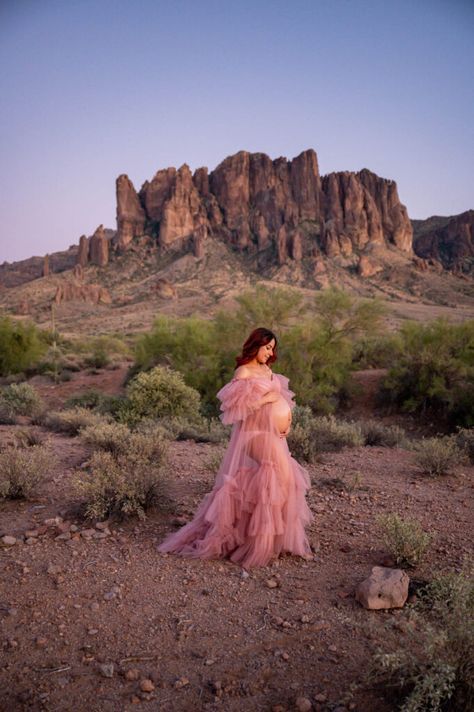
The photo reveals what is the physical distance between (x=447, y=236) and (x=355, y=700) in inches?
5119

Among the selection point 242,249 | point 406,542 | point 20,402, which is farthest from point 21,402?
point 242,249

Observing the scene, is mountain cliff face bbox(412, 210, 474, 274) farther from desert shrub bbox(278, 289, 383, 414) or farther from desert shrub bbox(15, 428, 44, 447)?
desert shrub bbox(15, 428, 44, 447)

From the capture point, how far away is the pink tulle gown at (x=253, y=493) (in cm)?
400

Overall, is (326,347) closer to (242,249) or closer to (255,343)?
(255,343)

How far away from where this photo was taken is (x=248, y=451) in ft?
13.6

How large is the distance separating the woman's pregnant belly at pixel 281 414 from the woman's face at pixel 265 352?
397 millimetres

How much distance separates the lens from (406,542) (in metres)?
3.97

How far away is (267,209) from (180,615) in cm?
10859

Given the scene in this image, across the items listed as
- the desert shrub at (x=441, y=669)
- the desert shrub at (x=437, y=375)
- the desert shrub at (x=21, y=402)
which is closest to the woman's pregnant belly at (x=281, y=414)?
the desert shrub at (x=441, y=669)

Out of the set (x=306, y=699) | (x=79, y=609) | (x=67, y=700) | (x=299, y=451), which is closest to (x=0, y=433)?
(x=299, y=451)

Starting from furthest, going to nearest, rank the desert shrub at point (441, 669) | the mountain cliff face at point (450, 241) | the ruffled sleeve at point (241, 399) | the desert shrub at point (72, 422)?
the mountain cliff face at point (450, 241), the desert shrub at point (72, 422), the ruffled sleeve at point (241, 399), the desert shrub at point (441, 669)

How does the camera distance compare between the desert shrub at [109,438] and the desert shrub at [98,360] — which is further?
the desert shrub at [98,360]

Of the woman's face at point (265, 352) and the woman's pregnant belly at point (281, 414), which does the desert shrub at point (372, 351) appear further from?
the woman's pregnant belly at point (281, 414)

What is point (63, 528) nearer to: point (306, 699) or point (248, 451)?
point (248, 451)
